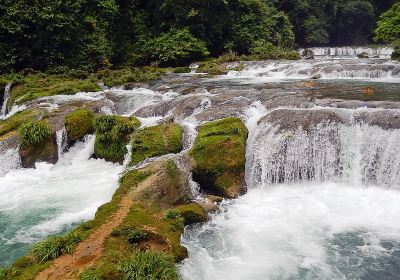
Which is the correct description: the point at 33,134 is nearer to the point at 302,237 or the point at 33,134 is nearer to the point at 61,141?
the point at 61,141

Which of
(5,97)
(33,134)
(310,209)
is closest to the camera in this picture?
(310,209)

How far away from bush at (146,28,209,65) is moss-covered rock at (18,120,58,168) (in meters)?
19.1

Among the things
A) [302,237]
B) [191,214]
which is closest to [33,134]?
[191,214]

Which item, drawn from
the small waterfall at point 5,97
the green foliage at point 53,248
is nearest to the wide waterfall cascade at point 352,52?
the small waterfall at point 5,97

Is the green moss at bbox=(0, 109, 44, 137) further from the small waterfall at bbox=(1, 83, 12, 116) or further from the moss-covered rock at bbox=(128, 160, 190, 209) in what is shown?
the moss-covered rock at bbox=(128, 160, 190, 209)

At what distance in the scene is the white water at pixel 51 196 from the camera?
10648 millimetres

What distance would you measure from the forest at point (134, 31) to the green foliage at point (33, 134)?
1542 centimetres

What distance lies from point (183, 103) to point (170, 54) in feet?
55.3

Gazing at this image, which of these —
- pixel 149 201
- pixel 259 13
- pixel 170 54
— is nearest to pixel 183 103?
pixel 149 201

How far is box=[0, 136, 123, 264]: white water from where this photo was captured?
10.6 m

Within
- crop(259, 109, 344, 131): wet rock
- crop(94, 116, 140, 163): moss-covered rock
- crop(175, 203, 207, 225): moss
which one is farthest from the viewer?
crop(94, 116, 140, 163): moss-covered rock

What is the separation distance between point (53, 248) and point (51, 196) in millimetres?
5303

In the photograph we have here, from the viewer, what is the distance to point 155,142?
1413cm

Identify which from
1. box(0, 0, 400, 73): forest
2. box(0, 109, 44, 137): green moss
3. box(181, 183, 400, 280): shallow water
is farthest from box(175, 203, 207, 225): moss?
box(0, 0, 400, 73): forest
